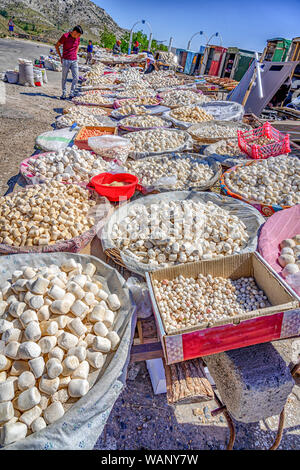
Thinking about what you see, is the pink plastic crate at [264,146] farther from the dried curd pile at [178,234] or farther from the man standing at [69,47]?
the man standing at [69,47]

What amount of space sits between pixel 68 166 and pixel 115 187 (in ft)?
2.23

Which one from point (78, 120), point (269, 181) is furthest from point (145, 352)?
point (78, 120)

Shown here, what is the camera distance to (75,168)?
9.17 feet

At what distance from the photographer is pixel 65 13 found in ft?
238

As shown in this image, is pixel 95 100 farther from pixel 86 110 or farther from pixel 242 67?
pixel 242 67

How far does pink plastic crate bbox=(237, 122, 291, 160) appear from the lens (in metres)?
3.25

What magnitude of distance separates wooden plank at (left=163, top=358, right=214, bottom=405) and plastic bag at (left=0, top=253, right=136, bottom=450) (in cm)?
25

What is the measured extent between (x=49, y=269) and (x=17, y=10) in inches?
3063

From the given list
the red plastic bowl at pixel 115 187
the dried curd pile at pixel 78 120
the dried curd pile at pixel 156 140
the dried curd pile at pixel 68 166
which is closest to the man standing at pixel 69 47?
the dried curd pile at pixel 78 120

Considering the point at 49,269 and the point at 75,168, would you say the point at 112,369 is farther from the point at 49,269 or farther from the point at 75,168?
the point at 75,168

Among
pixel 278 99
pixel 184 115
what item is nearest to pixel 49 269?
pixel 184 115

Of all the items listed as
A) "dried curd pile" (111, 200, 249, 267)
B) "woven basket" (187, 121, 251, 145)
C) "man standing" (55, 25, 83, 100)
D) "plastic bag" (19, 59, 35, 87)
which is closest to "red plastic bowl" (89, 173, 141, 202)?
"dried curd pile" (111, 200, 249, 267)

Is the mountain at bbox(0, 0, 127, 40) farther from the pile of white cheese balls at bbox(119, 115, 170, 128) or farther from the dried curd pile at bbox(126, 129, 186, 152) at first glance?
the dried curd pile at bbox(126, 129, 186, 152)
